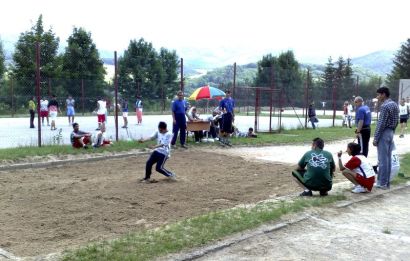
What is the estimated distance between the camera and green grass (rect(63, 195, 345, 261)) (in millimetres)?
5535

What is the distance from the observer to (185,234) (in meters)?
6.38

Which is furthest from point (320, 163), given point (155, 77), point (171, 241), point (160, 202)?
point (155, 77)

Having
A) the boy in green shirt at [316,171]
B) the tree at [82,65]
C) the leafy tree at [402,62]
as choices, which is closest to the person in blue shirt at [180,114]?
the boy in green shirt at [316,171]

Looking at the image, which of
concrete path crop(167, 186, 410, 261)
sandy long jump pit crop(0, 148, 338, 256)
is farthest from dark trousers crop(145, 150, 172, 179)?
concrete path crop(167, 186, 410, 261)

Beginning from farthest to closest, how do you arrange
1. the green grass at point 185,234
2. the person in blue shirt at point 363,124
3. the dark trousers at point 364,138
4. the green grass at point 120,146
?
the green grass at point 120,146, the dark trousers at point 364,138, the person in blue shirt at point 363,124, the green grass at point 185,234

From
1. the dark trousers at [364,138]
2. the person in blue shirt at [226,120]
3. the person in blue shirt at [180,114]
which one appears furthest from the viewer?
the person in blue shirt at [226,120]

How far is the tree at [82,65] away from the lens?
95.2ft

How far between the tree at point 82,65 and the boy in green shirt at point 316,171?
1989cm

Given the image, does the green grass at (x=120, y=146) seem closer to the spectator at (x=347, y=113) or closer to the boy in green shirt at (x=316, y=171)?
the spectator at (x=347, y=113)

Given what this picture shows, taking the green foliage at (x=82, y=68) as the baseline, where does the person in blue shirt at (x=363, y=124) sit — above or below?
below

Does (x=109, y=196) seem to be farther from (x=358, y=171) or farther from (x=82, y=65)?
(x=82, y=65)

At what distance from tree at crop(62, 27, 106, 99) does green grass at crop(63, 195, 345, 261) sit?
20.7 metres

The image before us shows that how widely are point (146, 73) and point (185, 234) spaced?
3338 centimetres

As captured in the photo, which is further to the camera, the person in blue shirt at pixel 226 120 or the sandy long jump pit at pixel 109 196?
the person in blue shirt at pixel 226 120
